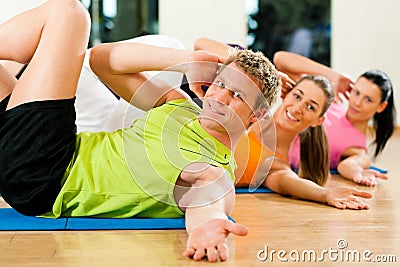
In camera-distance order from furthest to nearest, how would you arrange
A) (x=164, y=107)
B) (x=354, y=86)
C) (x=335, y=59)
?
(x=335, y=59)
(x=354, y=86)
(x=164, y=107)

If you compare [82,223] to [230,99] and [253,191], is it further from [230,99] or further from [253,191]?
[253,191]

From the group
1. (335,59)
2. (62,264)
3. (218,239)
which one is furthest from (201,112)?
(335,59)

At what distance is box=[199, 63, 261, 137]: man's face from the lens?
1.77 m

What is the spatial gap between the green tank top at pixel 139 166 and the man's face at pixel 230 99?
2.8 inches

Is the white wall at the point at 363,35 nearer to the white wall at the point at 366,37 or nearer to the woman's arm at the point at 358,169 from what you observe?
the white wall at the point at 366,37

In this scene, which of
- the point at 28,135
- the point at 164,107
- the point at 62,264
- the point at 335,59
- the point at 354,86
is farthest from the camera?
the point at 335,59

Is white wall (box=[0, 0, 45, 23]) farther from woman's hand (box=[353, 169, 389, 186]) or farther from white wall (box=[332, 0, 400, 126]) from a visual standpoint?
woman's hand (box=[353, 169, 389, 186])

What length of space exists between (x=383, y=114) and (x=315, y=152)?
0.78 m

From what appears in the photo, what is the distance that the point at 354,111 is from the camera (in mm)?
3201

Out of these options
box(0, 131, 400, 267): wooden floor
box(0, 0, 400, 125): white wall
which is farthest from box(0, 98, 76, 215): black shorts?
box(0, 0, 400, 125): white wall

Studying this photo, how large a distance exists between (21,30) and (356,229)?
1.10 m

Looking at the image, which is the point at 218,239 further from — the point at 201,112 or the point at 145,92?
the point at 145,92

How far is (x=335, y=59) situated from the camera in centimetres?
561

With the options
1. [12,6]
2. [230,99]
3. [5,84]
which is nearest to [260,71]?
[230,99]
